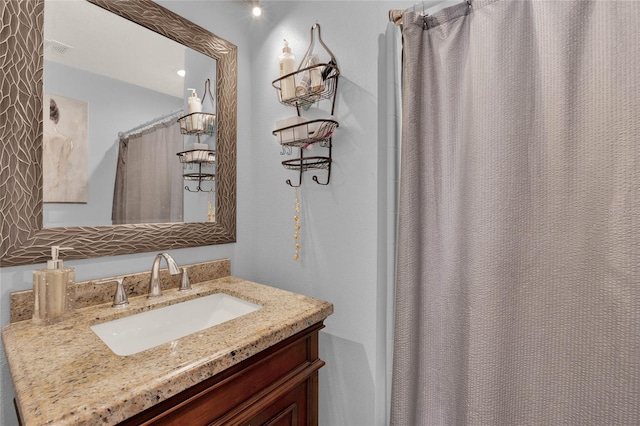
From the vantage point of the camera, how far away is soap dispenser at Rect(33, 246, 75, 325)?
824 millimetres

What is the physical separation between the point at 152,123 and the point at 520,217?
138 cm

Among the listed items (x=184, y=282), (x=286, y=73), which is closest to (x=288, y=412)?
(x=184, y=282)

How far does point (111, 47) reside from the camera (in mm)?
1066

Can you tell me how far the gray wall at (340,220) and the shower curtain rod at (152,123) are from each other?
0.41 meters

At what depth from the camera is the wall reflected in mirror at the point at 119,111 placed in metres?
0.95

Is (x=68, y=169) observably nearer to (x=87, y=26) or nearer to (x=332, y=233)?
(x=87, y=26)

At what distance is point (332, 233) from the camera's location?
121 cm

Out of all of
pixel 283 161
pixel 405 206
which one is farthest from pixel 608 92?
pixel 283 161

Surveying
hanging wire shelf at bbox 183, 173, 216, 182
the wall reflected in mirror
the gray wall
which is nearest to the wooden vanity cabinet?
the gray wall

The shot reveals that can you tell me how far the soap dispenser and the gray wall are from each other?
115mm

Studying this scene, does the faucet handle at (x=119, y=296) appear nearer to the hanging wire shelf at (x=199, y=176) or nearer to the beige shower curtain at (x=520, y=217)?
the hanging wire shelf at (x=199, y=176)

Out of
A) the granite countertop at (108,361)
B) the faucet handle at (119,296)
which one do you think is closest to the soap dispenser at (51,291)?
the granite countertop at (108,361)

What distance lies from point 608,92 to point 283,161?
3.56 ft

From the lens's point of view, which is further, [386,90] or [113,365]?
[386,90]
